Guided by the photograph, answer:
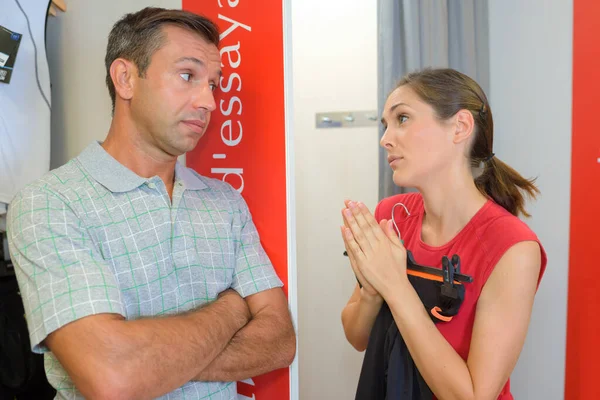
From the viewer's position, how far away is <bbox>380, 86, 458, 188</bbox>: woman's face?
1432 millimetres

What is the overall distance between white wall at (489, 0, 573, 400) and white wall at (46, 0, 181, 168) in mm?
1753

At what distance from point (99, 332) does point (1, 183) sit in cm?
Answer: 102

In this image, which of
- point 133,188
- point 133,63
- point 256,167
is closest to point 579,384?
point 256,167

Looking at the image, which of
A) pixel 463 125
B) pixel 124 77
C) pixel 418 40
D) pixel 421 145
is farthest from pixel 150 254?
pixel 418 40

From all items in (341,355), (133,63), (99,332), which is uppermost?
(133,63)

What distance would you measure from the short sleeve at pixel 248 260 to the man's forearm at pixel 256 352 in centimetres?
9

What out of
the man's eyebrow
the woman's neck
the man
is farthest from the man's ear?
the woman's neck

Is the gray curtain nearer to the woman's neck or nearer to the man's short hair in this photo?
the woman's neck

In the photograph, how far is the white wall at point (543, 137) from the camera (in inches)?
84.0

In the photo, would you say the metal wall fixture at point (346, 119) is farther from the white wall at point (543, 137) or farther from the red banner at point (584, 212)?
the red banner at point (584, 212)

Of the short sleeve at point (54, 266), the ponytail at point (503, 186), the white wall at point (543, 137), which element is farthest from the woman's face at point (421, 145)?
the white wall at point (543, 137)

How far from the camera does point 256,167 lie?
54.6 inches

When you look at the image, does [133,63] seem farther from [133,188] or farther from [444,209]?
[444,209]

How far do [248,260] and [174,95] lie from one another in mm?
484
